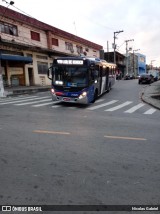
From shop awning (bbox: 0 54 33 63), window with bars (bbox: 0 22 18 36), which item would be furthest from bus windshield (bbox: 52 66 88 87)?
window with bars (bbox: 0 22 18 36)

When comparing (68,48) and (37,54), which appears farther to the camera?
(68,48)

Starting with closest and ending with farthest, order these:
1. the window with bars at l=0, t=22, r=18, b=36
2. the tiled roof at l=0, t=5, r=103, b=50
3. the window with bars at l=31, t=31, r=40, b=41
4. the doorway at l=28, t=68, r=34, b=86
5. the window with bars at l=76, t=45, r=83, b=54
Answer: the window with bars at l=0, t=22, r=18, b=36 < the tiled roof at l=0, t=5, r=103, b=50 < the window with bars at l=31, t=31, r=40, b=41 < the doorway at l=28, t=68, r=34, b=86 < the window with bars at l=76, t=45, r=83, b=54

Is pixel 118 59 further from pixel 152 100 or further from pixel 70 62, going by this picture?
pixel 70 62

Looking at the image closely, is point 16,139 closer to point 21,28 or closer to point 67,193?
point 67,193

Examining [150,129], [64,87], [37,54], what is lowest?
[150,129]

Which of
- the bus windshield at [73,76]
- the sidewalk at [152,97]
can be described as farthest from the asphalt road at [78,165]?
the sidewalk at [152,97]

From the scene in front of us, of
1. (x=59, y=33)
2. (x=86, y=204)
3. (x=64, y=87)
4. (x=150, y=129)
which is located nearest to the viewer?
(x=86, y=204)

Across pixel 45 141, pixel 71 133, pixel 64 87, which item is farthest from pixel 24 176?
pixel 64 87

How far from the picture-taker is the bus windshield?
49.6ft

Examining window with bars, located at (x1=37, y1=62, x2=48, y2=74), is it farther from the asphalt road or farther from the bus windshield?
the asphalt road

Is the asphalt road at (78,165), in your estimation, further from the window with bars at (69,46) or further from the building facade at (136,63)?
the building facade at (136,63)

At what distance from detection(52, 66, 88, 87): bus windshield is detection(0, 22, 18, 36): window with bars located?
15.8 meters

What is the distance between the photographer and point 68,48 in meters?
42.3

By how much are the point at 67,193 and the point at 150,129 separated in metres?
6.07
